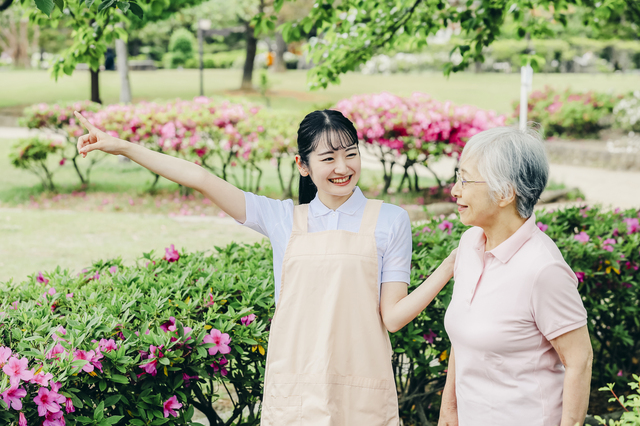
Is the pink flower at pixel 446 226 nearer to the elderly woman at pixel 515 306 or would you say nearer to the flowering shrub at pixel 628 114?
the elderly woman at pixel 515 306

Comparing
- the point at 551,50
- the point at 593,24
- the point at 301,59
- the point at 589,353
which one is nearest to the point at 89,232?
the point at 593,24

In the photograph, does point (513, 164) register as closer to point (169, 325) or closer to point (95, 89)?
point (169, 325)

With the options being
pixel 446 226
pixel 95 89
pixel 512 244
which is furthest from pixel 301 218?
pixel 95 89

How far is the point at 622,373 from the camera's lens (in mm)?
3871

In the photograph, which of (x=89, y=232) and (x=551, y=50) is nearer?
(x=89, y=232)

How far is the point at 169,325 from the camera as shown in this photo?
247 cm

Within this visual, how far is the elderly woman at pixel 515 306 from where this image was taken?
175 centimetres

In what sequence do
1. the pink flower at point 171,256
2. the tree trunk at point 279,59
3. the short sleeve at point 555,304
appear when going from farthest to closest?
the tree trunk at point 279,59 < the pink flower at point 171,256 < the short sleeve at point 555,304

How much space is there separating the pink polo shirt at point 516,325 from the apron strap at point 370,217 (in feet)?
1.06

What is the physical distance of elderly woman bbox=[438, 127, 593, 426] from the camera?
5.75 ft

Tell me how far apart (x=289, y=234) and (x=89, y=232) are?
6747 mm

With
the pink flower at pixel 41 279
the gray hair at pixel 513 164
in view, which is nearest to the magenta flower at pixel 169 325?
the pink flower at pixel 41 279

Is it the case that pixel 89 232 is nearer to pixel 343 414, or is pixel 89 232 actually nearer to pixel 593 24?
pixel 593 24

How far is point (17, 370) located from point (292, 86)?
104ft
